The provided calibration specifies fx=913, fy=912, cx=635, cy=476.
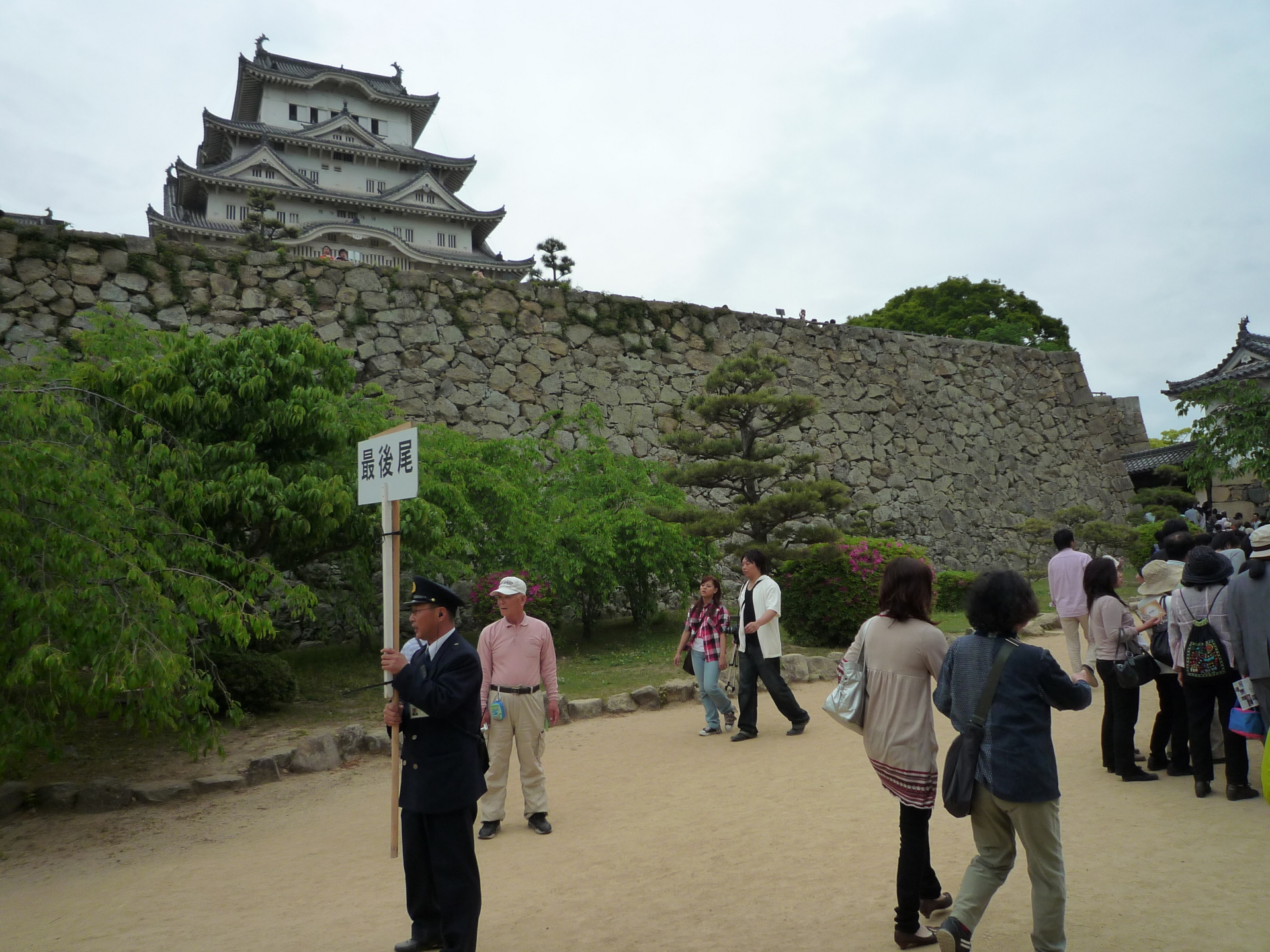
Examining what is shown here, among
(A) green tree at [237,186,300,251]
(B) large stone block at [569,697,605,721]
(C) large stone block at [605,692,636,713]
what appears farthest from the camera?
(A) green tree at [237,186,300,251]

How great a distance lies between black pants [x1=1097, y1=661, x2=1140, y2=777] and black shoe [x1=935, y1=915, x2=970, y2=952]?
2.76 meters

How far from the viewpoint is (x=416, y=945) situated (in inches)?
142

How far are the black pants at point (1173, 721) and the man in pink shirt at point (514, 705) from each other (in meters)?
3.65

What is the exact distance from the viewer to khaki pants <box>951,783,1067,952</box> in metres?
3.04

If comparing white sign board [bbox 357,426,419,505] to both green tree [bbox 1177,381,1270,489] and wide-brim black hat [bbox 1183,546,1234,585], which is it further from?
green tree [bbox 1177,381,1270,489]

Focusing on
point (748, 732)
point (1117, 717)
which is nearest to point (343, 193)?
point (748, 732)

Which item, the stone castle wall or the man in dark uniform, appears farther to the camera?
the stone castle wall

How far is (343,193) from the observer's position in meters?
26.1

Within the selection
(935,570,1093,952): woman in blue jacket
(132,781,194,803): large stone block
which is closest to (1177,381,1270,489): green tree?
(935,570,1093,952): woman in blue jacket

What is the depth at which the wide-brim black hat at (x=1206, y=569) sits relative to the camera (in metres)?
5.09

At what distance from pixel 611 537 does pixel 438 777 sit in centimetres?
689

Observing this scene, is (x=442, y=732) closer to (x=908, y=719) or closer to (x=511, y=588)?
(x=511, y=588)

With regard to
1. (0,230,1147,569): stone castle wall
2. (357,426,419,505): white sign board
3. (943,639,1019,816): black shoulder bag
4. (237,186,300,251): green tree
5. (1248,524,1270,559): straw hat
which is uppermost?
(237,186,300,251): green tree

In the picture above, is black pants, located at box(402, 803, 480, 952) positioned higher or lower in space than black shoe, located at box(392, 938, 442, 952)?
higher
